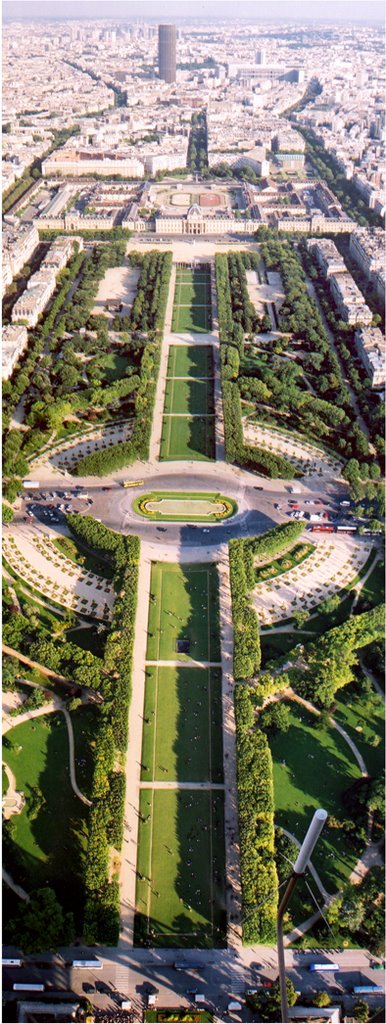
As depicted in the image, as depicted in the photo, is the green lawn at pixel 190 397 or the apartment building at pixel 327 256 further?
the apartment building at pixel 327 256

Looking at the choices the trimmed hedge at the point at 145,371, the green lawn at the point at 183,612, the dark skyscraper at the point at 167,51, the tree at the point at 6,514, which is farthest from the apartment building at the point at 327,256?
the dark skyscraper at the point at 167,51

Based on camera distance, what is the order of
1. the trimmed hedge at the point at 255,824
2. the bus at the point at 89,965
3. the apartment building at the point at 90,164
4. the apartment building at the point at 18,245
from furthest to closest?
A: the apartment building at the point at 90,164 < the apartment building at the point at 18,245 < the trimmed hedge at the point at 255,824 < the bus at the point at 89,965

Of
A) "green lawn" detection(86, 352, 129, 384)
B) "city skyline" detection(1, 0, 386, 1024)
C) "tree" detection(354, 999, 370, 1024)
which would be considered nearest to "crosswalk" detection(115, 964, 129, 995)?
"city skyline" detection(1, 0, 386, 1024)

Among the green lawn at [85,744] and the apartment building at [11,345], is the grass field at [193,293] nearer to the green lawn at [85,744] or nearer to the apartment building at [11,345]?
the apartment building at [11,345]

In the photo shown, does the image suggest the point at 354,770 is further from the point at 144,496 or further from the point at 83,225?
the point at 83,225

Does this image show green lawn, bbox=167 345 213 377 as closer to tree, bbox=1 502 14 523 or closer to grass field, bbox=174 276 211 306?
grass field, bbox=174 276 211 306

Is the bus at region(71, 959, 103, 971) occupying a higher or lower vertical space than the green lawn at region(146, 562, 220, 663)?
lower
